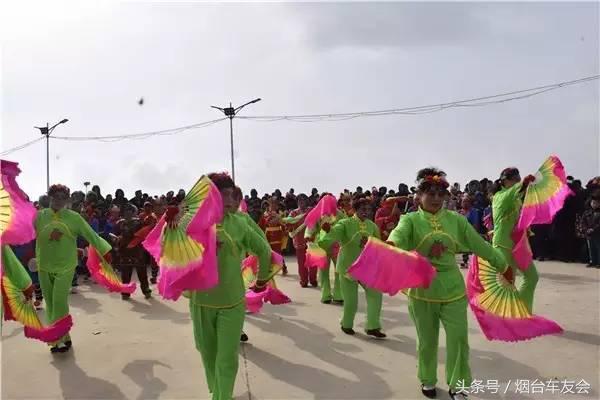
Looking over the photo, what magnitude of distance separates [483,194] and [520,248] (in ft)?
25.9

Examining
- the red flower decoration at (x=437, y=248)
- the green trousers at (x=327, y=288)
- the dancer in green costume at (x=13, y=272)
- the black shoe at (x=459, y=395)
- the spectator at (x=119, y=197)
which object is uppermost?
the spectator at (x=119, y=197)

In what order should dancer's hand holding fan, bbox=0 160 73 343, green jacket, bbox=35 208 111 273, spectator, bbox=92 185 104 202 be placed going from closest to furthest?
1. dancer's hand holding fan, bbox=0 160 73 343
2. green jacket, bbox=35 208 111 273
3. spectator, bbox=92 185 104 202

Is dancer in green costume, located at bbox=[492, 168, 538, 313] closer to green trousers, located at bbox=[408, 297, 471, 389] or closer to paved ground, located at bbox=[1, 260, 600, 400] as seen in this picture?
paved ground, located at bbox=[1, 260, 600, 400]

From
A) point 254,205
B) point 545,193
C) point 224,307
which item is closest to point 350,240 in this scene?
point 545,193

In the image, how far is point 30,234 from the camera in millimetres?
3955

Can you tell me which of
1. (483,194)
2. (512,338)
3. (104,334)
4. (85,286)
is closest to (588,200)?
(483,194)

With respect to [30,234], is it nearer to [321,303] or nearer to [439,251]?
[439,251]

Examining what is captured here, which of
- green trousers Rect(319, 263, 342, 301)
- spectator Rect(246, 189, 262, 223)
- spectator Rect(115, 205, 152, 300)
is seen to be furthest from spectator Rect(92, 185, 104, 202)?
green trousers Rect(319, 263, 342, 301)

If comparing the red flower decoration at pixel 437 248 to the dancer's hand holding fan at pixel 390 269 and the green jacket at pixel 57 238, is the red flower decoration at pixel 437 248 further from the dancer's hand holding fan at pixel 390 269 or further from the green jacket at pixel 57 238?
the green jacket at pixel 57 238

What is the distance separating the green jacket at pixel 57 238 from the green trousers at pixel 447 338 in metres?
3.87

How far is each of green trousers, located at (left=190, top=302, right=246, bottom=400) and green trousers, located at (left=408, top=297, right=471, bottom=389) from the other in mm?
1488

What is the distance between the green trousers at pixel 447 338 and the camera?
428 cm

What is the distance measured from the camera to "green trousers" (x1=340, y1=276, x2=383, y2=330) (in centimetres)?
652

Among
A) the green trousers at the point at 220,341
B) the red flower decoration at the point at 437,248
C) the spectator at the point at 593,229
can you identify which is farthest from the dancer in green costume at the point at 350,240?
the spectator at the point at 593,229
